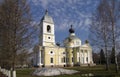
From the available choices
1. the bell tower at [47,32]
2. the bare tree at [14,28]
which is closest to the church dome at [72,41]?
the bell tower at [47,32]

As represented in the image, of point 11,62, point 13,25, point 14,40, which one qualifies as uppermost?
point 13,25

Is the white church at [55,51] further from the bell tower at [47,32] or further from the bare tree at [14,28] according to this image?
the bare tree at [14,28]

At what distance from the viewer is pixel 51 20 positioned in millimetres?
73812

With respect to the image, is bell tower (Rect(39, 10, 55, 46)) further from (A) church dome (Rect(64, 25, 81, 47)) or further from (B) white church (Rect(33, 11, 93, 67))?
(A) church dome (Rect(64, 25, 81, 47))

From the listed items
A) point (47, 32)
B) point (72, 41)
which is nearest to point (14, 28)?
point (47, 32)

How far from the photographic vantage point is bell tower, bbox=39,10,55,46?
7100cm

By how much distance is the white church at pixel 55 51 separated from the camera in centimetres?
6912

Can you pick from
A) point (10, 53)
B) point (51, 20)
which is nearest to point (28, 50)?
point (10, 53)

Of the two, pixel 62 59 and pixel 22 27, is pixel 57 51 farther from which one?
pixel 22 27

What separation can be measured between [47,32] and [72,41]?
1119 cm

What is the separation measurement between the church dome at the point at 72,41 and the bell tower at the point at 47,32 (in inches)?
261

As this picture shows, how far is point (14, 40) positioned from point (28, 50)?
1399mm

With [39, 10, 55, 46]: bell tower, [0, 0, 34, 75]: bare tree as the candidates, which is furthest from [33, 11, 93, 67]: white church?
[0, 0, 34, 75]: bare tree

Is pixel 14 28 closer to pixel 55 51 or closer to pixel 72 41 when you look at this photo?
pixel 55 51
